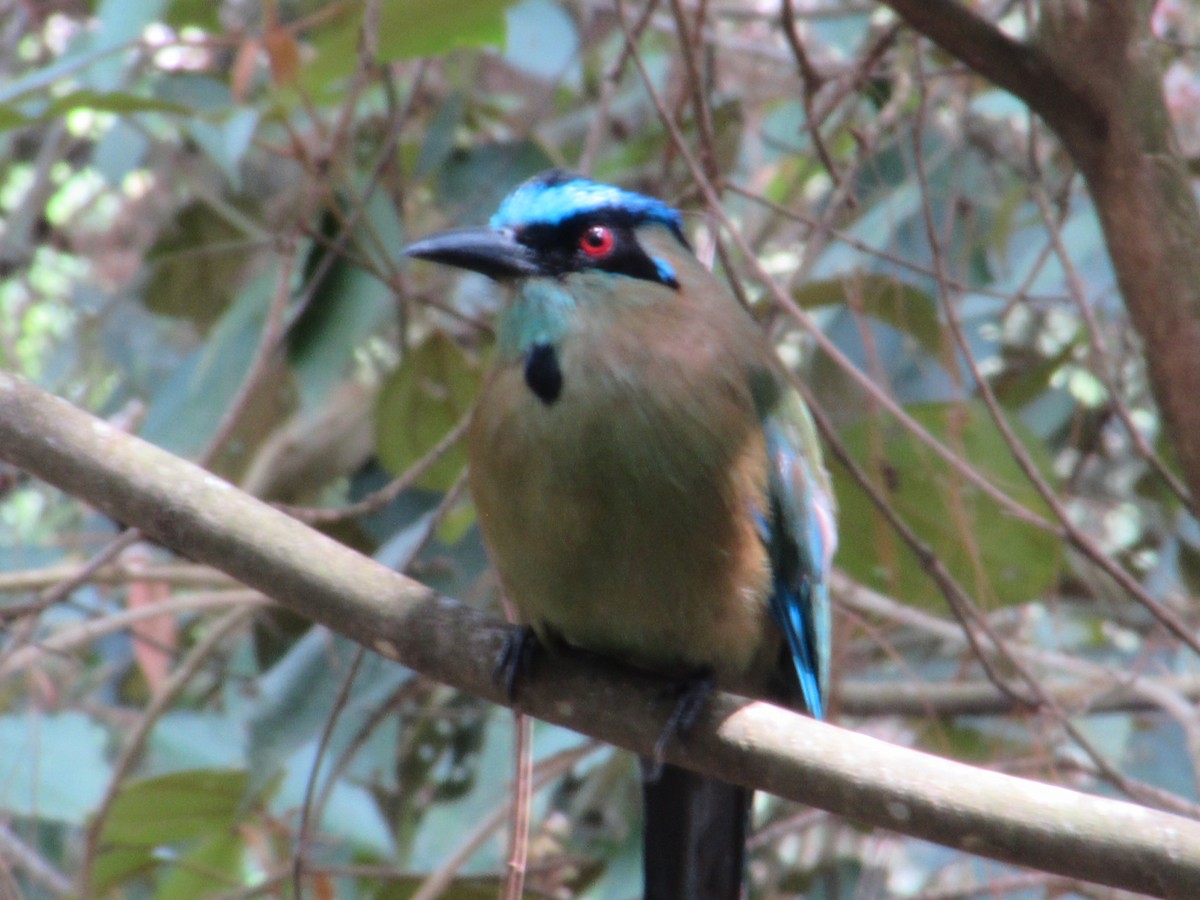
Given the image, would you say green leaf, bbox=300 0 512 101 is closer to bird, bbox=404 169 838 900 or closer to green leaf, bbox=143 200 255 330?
bird, bbox=404 169 838 900

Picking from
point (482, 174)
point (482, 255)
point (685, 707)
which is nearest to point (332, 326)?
point (482, 174)

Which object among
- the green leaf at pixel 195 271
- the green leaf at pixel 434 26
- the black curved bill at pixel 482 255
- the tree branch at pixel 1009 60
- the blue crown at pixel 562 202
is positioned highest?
the green leaf at pixel 195 271

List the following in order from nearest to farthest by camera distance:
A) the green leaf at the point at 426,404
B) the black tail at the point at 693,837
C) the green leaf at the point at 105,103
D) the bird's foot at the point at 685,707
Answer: the bird's foot at the point at 685,707 → the black tail at the point at 693,837 → the green leaf at the point at 105,103 → the green leaf at the point at 426,404

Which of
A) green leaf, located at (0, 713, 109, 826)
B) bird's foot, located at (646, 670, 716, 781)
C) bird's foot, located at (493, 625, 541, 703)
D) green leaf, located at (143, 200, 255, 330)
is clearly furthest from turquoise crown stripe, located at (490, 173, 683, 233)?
green leaf, located at (143, 200, 255, 330)

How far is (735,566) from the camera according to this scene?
2209 mm

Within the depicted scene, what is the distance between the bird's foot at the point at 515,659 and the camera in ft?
6.60

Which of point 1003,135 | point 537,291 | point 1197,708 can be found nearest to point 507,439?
point 537,291

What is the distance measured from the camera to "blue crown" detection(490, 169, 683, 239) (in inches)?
92.4

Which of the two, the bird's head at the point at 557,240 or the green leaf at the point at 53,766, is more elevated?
the bird's head at the point at 557,240

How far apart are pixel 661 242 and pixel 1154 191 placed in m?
0.76

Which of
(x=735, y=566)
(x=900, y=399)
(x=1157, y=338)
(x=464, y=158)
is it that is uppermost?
(x=464, y=158)

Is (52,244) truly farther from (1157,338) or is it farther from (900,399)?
(1157,338)

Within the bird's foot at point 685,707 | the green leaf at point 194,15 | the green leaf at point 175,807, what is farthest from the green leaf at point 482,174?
the bird's foot at point 685,707

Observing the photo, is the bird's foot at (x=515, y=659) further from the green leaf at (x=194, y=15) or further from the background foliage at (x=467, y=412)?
the green leaf at (x=194, y=15)
